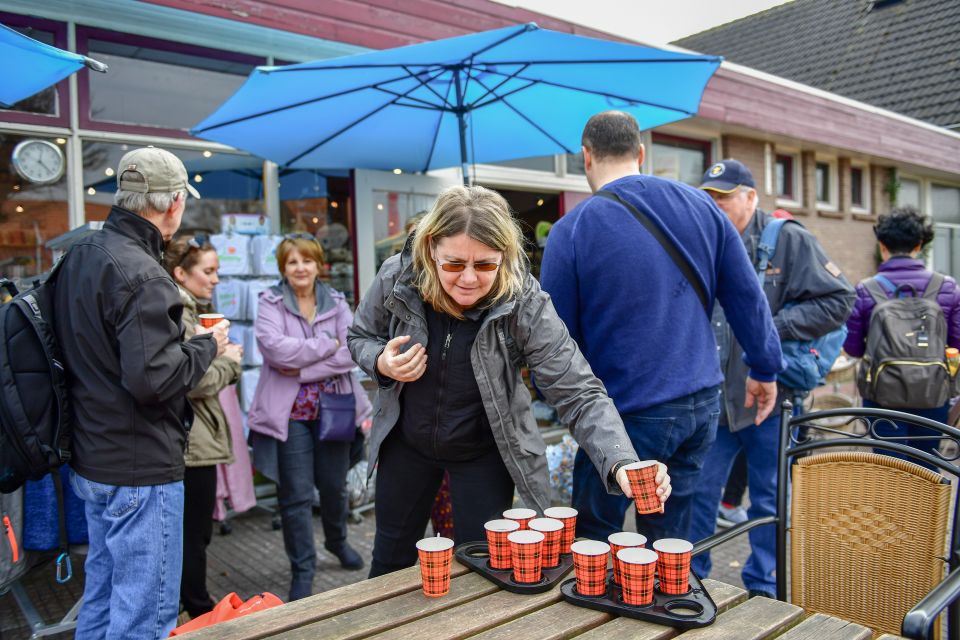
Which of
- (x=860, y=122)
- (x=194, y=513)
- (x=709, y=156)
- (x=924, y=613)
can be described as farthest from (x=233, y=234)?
(x=860, y=122)

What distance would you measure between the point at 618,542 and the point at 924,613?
0.67 metres

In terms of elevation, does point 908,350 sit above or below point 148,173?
below

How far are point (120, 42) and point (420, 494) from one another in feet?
14.2

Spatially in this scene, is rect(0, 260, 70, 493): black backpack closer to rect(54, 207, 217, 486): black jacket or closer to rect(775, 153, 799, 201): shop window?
rect(54, 207, 217, 486): black jacket

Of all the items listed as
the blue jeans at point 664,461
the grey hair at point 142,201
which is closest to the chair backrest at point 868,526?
the blue jeans at point 664,461

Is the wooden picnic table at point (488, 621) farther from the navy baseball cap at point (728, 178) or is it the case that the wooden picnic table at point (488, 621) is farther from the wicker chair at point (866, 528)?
the navy baseball cap at point (728, 178)

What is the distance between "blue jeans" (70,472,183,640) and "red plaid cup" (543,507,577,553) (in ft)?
4.45

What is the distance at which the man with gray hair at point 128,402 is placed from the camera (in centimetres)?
232

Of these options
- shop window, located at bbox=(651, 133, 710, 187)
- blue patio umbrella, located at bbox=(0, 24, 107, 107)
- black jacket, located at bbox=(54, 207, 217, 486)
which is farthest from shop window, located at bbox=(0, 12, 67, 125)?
shop window, located at bbox=(651, 133, 710, 187)

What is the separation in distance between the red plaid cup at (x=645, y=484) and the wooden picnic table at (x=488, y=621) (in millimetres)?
259

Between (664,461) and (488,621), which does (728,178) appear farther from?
(488,621)

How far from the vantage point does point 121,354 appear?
2311 millimetres

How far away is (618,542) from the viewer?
1.83 m

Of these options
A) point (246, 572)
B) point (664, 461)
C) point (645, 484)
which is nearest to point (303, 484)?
point (246, 572)
